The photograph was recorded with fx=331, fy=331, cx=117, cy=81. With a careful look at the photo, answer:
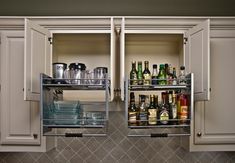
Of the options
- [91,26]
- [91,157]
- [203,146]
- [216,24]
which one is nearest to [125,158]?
[91,157]

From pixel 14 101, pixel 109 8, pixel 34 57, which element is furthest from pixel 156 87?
pixel 14 101

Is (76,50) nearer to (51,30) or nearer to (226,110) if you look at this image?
(51,30)

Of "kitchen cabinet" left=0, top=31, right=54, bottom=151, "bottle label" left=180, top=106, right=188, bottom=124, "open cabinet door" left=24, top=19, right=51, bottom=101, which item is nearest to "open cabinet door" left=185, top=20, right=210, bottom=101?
"bottle label" left=180, top=106, right=188, bottom=124

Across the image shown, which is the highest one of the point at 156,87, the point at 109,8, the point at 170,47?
the point at 109,8

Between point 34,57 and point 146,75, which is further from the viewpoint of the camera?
point 146,75

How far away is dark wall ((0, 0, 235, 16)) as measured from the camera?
2.90 metres

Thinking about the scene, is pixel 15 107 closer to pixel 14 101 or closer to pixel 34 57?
pixel 14 101

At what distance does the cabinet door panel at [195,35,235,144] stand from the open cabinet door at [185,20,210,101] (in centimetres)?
18

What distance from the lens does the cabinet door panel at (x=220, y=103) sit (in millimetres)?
2459

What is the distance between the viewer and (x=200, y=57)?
7.56 feet

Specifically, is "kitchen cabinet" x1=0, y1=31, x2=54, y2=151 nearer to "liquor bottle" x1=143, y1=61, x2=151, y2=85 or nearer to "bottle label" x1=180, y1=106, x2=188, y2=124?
"liquor bottle" x1=143, y1=61, x2=151, y2=85

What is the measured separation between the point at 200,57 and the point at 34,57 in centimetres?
114

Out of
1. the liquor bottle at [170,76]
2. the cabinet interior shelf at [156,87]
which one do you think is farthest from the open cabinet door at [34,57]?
the liquor bottle at [170,76]

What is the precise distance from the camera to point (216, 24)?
249cm
